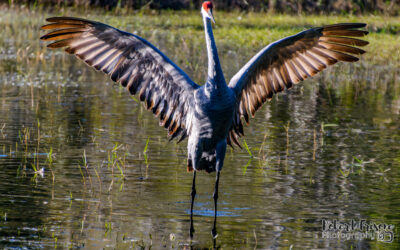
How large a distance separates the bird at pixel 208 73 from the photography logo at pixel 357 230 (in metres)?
1.01

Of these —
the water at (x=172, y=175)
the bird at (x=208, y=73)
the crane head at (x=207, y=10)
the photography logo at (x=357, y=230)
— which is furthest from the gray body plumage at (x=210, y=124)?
the photography logo at (x=357, y=230)

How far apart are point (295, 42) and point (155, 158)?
2.20m

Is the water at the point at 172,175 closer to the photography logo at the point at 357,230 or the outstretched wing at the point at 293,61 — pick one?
the photography logo at the point at 357,230

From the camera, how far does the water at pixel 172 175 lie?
6.32 meters

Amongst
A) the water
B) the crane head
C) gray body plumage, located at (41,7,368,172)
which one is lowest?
the water

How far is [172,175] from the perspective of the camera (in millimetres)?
8281

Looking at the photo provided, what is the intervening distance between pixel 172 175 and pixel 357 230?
2.40 m

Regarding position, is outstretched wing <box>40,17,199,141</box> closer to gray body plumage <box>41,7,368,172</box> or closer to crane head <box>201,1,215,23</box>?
gray body plumage <box>41,7,368,172</box>

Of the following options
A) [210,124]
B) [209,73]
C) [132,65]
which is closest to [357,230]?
[210,124]

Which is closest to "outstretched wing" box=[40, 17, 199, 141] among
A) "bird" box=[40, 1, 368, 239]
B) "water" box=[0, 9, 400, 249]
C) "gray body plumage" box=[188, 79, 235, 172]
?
"bird" box=[40, 1, 368, 239]

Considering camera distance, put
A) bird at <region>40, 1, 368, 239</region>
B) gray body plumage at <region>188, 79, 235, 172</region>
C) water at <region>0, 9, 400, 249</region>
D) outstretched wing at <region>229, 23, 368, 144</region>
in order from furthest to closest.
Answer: outstretched wing at <region>229, 23, 368, 144</region>
bird at <region>40, 1, 368, 239</region>
gray body plumage at <region>188, 79, 235, 172</region>
water at <region>0, 9, 400, 249</region>

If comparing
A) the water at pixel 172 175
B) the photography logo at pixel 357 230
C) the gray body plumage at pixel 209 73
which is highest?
the gray body plumage at pixel 209 73

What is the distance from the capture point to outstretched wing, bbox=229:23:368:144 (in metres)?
8.04

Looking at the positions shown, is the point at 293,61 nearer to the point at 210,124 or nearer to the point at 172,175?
the point at 210,124
